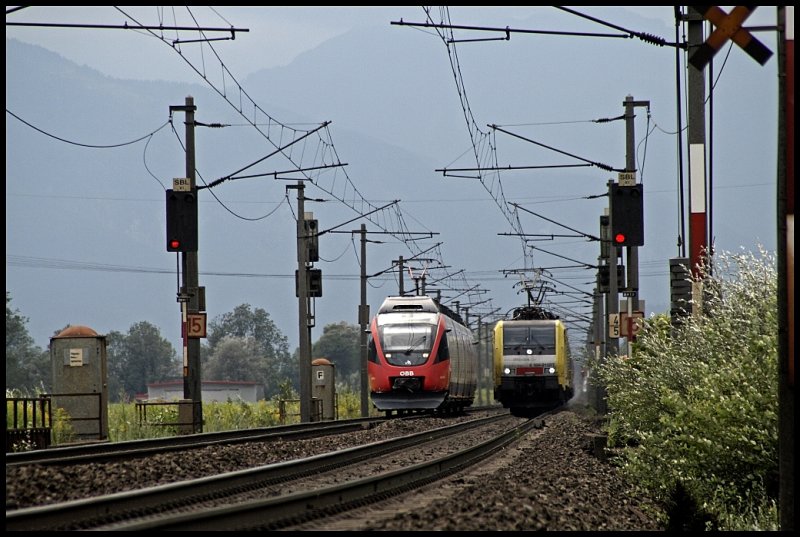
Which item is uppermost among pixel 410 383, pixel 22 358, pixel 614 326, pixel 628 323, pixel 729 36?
pixel 729 36

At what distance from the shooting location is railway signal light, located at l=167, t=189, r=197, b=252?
2689 cm

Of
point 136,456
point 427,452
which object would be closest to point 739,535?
point 136,456

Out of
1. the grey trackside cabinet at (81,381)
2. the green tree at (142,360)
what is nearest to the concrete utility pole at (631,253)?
the grey trackside cabinet at (81,381)

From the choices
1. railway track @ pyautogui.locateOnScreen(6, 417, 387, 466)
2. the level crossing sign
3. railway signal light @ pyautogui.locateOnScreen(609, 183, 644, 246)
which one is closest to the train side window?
railway track @ pyautogui.locateOnScreen(6, 417, 387, 466)

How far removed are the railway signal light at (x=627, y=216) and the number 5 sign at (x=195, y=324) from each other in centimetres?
955

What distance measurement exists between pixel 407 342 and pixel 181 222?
11.2 meters

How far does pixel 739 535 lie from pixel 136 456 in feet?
31.8

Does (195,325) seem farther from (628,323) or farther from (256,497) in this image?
(256,497)

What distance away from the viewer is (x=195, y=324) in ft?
93.7

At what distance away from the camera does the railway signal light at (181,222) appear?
1059 inches

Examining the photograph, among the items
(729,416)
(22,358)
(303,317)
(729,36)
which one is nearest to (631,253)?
(303,317)

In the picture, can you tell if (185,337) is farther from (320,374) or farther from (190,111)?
(320,374)

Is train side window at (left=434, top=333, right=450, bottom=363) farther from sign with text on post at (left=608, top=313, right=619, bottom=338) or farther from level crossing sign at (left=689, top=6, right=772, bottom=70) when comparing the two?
level crossing sign at (left=689, top=6, right=772, bottom=70)

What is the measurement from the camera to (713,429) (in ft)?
41.3
